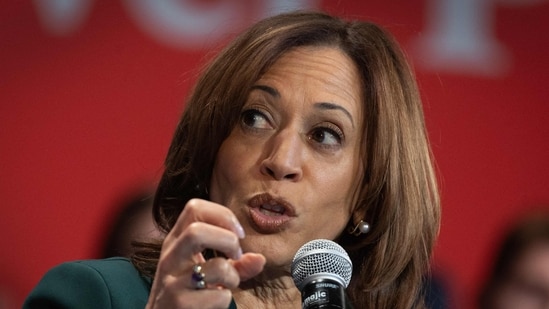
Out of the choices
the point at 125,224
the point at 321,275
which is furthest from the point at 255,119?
the point at 125,224

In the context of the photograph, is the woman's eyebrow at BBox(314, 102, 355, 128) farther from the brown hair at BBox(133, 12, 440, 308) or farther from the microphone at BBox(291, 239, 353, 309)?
the microphone at BBox(291, 239, 353, 309)

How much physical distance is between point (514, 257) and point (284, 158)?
1.66m

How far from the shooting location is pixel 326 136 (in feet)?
7.70

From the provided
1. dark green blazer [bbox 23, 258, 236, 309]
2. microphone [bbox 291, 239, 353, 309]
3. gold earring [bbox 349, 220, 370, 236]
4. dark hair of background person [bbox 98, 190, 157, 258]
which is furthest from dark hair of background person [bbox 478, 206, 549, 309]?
microphone [bbox 291, 239, 353, 309]

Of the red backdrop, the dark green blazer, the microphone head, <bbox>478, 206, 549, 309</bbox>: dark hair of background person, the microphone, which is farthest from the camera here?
<bbox>478, 206, 549, 309</bbox>: dark hair of background person

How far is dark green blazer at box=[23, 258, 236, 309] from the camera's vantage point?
2107 mm

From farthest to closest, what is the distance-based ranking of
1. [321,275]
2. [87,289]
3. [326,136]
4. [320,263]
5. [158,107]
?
[158,107] → [326,136] → [87,289] → [320,263] → [321,275]

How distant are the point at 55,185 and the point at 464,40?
1.38 m

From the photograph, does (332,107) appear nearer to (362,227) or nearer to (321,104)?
(321,104)

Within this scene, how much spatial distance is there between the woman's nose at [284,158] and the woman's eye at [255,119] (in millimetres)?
42

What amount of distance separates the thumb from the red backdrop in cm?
177

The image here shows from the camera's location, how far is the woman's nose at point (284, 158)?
2232mm

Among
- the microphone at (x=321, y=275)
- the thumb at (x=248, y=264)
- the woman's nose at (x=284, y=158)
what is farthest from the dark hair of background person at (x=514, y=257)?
the thumb at (x=248, y=264)

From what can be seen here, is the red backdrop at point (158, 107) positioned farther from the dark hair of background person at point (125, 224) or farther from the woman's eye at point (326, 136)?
the woman's eye at point (326, 136)
